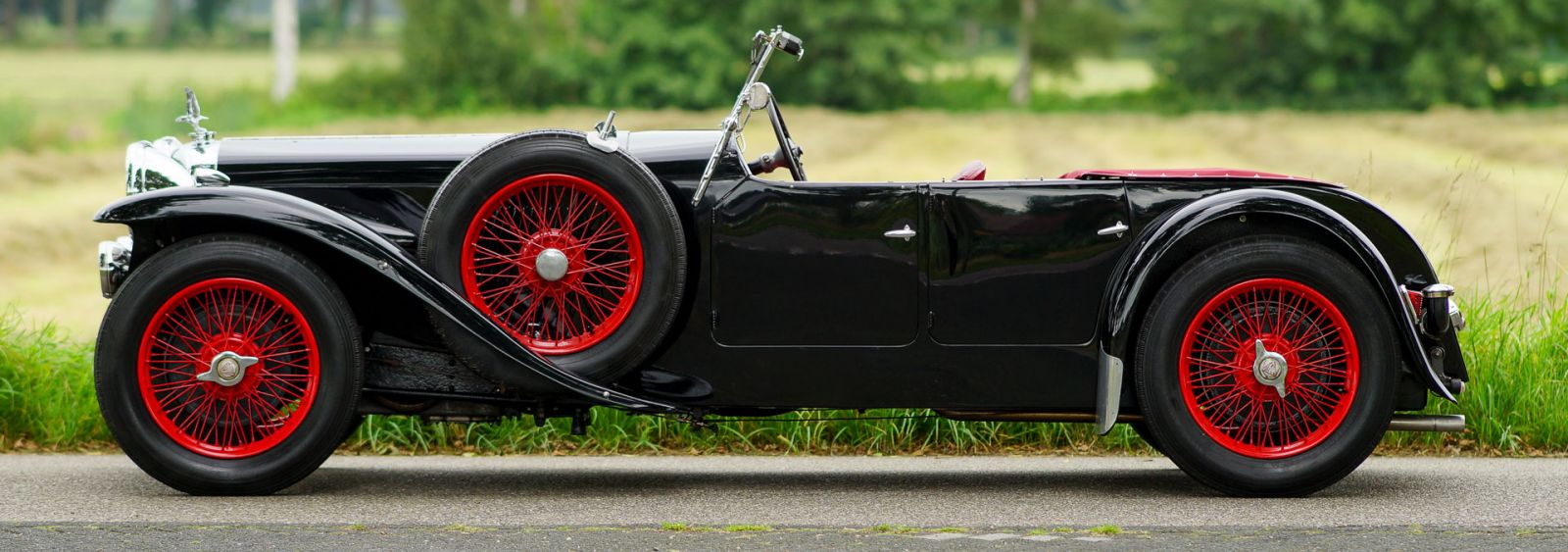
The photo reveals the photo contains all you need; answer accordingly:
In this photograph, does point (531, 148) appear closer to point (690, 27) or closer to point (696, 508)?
point (696, 508)

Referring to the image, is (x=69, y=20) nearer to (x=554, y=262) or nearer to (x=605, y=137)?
(x=605, y=137)

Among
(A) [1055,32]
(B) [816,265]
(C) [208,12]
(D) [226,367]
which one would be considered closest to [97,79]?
(C) [208,12]

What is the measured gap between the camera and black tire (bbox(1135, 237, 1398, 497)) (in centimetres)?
476

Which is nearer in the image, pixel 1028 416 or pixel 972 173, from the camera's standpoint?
pixel 1028 416

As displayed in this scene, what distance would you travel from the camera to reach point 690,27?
38781mm

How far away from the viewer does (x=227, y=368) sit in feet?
15.4

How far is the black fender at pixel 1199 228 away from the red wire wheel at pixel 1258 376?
16 cm

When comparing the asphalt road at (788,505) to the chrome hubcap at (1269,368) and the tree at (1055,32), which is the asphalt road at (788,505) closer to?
the chrome hubcap at (1269,368)

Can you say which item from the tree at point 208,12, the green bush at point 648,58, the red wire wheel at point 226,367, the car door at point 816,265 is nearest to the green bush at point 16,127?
the green bush at point 648,58

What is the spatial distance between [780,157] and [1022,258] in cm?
92

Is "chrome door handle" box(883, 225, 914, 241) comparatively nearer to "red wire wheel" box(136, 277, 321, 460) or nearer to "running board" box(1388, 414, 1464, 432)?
"running board" box(1388, 414, 1464, 432)

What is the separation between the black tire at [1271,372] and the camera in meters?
4.76

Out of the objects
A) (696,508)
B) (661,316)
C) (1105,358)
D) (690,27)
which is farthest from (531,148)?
(690,27)

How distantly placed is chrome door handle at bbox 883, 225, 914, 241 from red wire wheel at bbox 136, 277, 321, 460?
5.53ft
